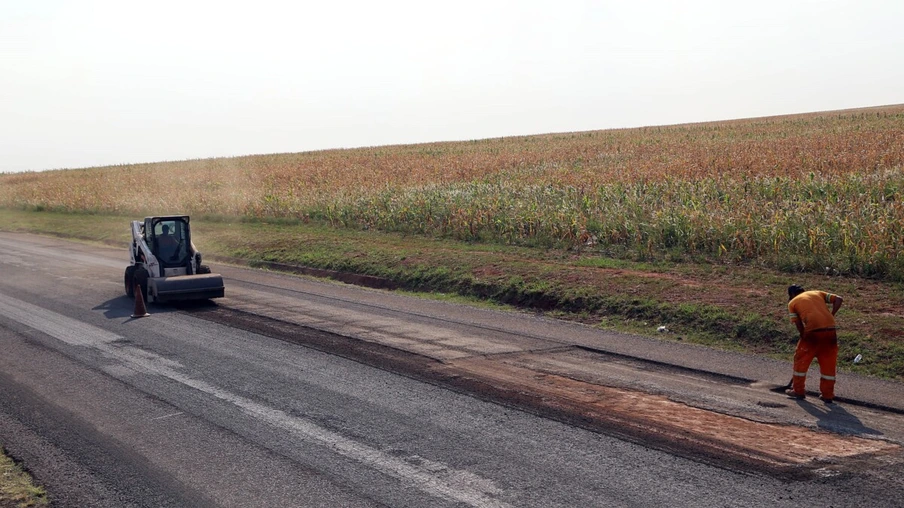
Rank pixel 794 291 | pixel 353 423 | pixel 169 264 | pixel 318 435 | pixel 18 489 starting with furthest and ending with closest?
pixel 169 264 < pixel 794 291 < pixel 353 423 < pixel 318 435 < pixel 18 489

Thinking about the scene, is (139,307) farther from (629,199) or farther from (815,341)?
(629,199)

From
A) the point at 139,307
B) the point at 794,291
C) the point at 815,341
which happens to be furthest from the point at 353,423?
the point at 139,307

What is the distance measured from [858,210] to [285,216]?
20.9 m

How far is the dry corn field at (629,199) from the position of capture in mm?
17281

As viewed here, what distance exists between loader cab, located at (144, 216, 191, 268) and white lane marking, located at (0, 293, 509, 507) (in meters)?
3.27

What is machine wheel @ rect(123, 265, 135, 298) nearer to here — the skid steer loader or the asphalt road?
the skid steer loader

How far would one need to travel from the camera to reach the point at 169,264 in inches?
664

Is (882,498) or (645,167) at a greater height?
(645,167)

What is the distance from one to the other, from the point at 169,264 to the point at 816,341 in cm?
1279

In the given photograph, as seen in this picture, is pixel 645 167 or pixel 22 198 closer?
pixel 645 167

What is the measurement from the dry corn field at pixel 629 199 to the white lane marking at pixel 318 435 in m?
11.3

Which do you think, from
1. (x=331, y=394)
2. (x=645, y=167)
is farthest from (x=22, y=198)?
(x=331, y=394)

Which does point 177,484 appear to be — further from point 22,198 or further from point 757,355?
point 22,198

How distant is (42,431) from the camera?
8.30 m
